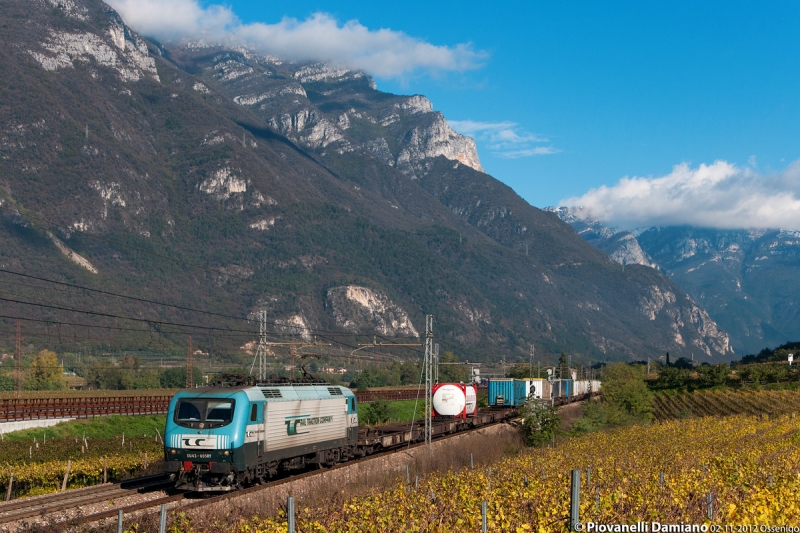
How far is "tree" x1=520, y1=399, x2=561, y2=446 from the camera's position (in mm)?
60812

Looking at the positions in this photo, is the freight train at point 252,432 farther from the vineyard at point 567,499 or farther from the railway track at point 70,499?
the vineyard at point 567,499

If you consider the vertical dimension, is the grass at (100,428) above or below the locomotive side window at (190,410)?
below

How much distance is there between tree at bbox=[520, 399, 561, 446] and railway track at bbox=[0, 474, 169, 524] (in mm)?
32801

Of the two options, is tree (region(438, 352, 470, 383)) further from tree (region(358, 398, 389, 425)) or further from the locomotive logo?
the locomotive logo

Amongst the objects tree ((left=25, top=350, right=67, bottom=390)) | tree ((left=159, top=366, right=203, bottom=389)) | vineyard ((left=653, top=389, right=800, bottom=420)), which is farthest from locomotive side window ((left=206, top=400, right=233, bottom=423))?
tree ((left=159, top=366, right=203, bottom=389))

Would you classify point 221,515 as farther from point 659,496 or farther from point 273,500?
point 659,496

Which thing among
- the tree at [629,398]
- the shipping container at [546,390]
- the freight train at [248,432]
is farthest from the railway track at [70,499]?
the tree at [629,398]

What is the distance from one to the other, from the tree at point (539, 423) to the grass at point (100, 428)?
3113 centimetres

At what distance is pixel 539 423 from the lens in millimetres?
61969

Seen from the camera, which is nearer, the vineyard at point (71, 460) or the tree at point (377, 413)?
the vineyard at point (71, 460)

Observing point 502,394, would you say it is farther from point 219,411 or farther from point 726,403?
point 219,411

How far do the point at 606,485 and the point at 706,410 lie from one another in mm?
76086

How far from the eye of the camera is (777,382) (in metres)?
122

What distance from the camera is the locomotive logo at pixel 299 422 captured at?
3406 cm
